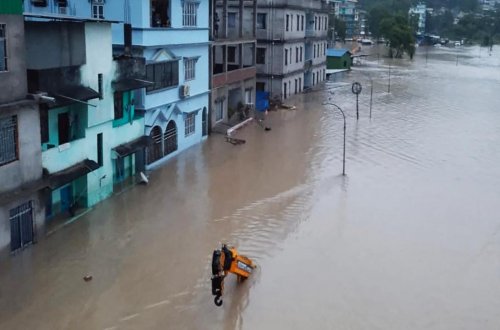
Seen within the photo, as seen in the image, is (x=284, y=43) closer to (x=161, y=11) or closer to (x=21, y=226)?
(x=161, y=11)

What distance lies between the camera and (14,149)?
Result: 51.6ft

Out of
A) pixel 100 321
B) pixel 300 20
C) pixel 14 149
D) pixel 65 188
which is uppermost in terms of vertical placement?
pixel 300 20

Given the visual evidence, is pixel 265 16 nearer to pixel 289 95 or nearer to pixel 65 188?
pixel 289 95

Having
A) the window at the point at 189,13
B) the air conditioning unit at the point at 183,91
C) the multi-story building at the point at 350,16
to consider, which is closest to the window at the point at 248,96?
the window at the point at 189,13

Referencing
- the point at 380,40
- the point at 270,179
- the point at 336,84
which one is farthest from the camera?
the point at 380,40

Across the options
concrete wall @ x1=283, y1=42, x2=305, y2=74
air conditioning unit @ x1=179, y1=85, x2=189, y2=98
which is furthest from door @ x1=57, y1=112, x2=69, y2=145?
concrete wall @ x1=283, y1=42, x2=305, y2=74

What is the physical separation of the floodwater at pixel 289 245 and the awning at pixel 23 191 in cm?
162

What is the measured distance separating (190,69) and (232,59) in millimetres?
10607

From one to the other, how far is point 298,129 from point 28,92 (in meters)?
20.5

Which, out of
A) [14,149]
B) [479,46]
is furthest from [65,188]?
[479,46]

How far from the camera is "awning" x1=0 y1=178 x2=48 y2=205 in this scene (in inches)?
601

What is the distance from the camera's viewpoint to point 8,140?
15492mm

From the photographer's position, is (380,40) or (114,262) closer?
(114,262)

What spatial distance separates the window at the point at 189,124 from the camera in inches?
1138
